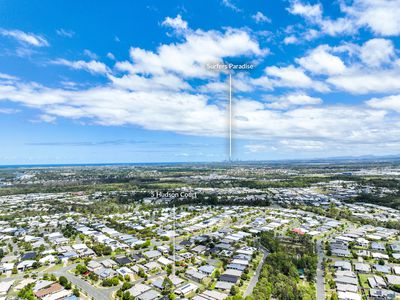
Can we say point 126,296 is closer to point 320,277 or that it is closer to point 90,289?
point 90,289

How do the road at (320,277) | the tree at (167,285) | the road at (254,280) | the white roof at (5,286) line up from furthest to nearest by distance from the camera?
the white roof at (5,286), the road at (254,280), the tree at (167,285), the road at (320,277)

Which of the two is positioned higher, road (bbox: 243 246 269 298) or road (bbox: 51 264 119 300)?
road (bbox: 243 246 269 298)

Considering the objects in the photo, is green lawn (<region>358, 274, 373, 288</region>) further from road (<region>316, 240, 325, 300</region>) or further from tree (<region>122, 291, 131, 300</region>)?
tree (<region>122, 291, 131, 300</region>)

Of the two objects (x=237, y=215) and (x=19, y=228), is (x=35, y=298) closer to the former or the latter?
(x=19, y=228)

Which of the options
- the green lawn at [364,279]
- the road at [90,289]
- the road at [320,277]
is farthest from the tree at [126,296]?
the green lawn at [364,279]

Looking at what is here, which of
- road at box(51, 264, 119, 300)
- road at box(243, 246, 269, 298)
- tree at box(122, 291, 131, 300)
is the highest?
tree at box(122, 291, 131, 300)

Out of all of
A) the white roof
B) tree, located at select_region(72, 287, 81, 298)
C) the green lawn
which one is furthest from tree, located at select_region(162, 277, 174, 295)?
the green lawn

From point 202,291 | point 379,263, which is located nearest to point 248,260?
point 202,291

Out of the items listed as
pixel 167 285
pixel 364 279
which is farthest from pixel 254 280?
pixel 364 279

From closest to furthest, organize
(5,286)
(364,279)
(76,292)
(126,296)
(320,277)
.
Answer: (126,296) < (76,292) < (5,286) < (364,279) < (320,277)

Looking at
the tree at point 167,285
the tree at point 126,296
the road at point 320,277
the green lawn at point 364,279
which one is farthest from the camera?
the green lawn at point 364,279

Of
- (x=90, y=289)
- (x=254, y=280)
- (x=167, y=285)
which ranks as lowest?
(x=90, y=289)

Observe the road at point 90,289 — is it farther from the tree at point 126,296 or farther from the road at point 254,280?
the road at point 254,280
